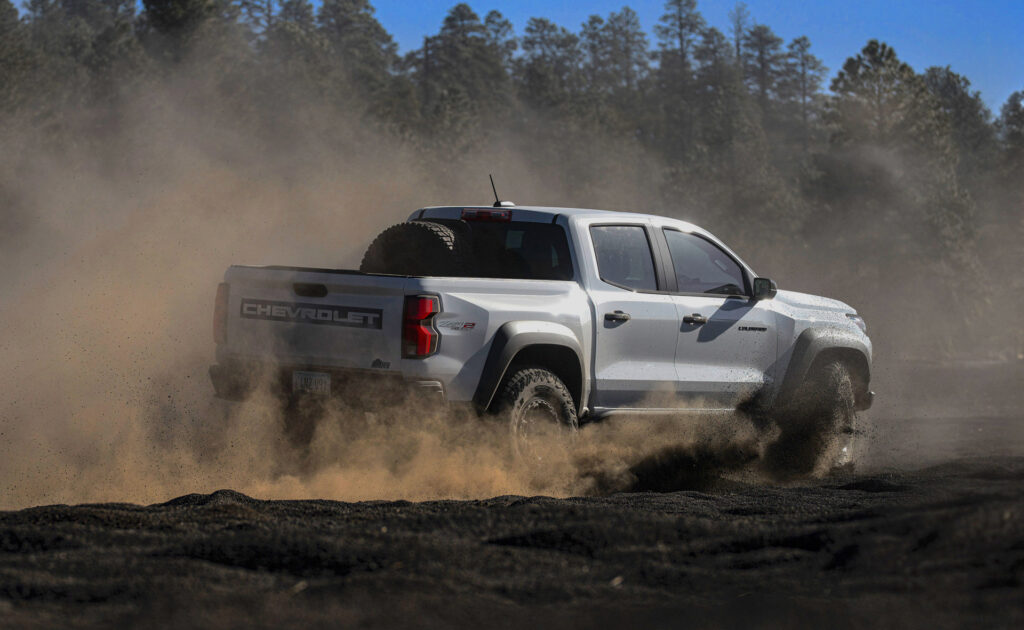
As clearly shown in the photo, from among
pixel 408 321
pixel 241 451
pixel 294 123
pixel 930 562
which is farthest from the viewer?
pixel 294 123

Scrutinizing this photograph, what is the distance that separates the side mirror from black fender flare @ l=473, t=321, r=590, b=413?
6.71ft

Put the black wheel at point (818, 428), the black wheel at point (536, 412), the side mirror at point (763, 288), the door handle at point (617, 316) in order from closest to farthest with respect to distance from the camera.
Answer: the black wheel at point (536, 412)
the door handle at point (617, 316)
the side mirror at point (763, 288)
the black wheel at point (818, 428)

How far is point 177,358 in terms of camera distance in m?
14.0

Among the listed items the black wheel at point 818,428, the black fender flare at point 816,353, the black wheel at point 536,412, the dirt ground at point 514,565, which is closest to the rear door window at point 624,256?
the black wheel at point 536,412

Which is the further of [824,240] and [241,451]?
[824,240]

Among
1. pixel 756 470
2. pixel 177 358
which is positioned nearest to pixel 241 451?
pixel 756 470

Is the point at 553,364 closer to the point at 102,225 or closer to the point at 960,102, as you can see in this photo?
the point at 102,225

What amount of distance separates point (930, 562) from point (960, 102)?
10096cm

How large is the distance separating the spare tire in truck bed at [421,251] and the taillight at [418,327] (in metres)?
0.96

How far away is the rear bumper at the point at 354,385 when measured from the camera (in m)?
7.01

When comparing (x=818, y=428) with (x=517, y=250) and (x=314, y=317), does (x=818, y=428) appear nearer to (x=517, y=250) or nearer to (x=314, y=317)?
(x=517, y=250)

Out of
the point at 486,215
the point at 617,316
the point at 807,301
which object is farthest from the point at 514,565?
the point at 807,301

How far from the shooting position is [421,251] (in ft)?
26.3

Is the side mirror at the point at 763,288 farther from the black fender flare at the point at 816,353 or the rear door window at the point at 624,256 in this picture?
the rear door window at the point at 624,256
